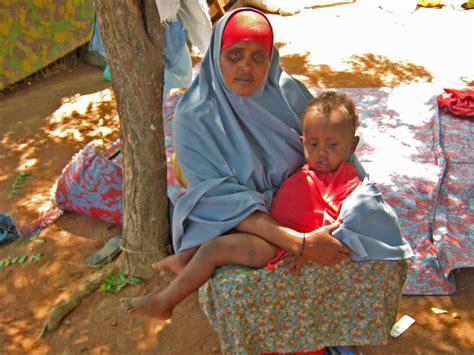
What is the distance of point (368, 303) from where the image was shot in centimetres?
257

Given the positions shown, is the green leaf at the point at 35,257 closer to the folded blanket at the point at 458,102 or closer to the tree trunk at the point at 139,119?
the tree trunk at the point at 139,119

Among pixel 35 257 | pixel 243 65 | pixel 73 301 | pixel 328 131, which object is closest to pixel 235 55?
pixel 243 65

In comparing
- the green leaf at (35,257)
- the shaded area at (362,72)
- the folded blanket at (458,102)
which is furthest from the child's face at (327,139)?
the shaded area at (362,72)

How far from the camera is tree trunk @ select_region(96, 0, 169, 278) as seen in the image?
3043 millimetres

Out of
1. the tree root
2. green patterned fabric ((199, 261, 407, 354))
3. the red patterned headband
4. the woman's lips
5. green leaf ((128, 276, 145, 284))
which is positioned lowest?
green leaf ((128, 276, 145, 284))

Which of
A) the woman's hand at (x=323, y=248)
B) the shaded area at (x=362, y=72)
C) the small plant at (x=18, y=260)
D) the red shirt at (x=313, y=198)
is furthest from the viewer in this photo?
the shaded area at (x=362, y=72)

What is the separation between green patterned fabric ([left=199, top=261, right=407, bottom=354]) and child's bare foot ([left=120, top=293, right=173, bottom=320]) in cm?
19

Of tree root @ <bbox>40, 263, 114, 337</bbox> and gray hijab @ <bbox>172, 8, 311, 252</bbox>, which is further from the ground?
gray hijab @ <bbox>172, 8, 311, 252</bbox>

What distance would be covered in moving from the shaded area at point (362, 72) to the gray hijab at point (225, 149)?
3940mm

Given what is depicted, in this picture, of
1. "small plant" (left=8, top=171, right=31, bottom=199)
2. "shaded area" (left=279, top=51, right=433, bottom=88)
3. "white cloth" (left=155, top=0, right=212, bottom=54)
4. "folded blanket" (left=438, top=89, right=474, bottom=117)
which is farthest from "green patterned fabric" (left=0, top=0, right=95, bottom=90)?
"folded blanket" (left=438, top=89, right=474, bottom=117)

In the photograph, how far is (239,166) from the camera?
2740 mm

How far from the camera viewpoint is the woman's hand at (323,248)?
243 centimetres

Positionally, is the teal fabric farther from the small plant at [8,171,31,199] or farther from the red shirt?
the small plant at [8,171,31,199]

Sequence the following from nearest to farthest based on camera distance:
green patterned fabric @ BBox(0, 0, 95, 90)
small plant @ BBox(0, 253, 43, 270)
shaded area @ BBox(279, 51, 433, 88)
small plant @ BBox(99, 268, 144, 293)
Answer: small plant @ BBox(99, 268, 144, 293)
small plant @ BBox(0, 253, 43, 270)
shaded area @ BBox(279, 51, 433, 88)
green patterned fabric @ BBox(0, 0, 95, 90)
